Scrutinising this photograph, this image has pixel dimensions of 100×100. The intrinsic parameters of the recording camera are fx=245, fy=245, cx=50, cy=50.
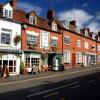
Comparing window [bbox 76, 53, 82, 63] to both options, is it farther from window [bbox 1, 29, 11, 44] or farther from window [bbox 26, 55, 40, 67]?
window [bbox 1, 29, 11, 44]

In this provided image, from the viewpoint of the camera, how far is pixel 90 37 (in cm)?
5941

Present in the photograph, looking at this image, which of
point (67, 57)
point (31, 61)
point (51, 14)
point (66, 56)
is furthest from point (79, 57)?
point (31, 61)

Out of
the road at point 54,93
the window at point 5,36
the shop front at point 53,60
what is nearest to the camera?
the road at point 54,93

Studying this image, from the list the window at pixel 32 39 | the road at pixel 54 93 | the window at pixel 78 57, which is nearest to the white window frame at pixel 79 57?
the window at pixel 78 57

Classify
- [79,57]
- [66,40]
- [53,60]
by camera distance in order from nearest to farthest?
[53,60]
[66,40]
[79,57]

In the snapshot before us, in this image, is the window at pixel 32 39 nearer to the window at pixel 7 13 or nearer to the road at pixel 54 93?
the window at pixel 7 13

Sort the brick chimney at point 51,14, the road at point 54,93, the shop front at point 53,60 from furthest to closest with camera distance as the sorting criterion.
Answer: the brick chimney at point 51,14 → the shop front at point 53,60 → the road at point 54,93

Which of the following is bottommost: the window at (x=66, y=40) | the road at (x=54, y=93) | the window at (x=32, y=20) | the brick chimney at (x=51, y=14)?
the road at (x=54, y=93)

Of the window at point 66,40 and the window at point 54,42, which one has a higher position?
the window at point 66,40

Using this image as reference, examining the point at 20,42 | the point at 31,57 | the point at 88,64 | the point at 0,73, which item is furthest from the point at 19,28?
the point at 88,64

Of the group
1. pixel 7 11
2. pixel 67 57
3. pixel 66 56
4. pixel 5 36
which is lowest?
pixel 67 57

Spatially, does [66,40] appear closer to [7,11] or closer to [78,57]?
[78,57]

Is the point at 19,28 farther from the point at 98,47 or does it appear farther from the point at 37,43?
the point at 98,47

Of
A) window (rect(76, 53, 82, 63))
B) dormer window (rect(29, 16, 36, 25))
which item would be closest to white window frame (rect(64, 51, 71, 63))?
window (rect(76, 53, 82, 63))
